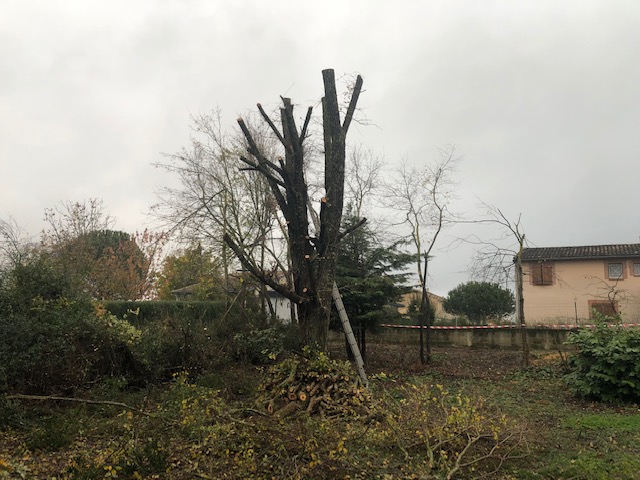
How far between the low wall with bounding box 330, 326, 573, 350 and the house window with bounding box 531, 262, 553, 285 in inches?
589

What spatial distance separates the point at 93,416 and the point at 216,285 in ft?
36.2

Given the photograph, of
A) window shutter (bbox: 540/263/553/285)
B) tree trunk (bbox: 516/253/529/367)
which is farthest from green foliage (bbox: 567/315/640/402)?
window shutter (bbox: 540/263/553/285)

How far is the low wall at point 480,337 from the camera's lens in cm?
1777

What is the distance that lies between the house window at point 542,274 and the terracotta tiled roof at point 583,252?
481 millimetres

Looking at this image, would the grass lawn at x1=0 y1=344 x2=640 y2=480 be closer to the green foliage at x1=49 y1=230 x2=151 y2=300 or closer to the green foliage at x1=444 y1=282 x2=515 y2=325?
the green foliage at x1=49 y1=230 x2=151 y2=300

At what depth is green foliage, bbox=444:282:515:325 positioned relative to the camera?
111 ft

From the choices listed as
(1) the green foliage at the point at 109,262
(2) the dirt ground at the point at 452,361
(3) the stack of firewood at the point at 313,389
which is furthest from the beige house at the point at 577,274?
(3) the stack of firewood at the point at 313,389

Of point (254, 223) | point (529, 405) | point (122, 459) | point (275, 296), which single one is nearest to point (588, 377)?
point (529, 405)

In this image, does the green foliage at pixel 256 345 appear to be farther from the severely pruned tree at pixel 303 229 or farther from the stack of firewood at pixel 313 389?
the stack of firewood at pixel 313 389

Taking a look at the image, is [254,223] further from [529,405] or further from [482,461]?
[482,461]

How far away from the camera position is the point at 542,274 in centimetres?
3216

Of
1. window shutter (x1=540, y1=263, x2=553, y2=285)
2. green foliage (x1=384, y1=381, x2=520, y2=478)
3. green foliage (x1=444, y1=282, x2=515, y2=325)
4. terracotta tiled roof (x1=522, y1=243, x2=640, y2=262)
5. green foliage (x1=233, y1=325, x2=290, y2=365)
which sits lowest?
green foliage (x1=384, y1=381, x2=520, y2=478)

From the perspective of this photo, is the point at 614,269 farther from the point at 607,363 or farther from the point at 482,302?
the point at 607,363

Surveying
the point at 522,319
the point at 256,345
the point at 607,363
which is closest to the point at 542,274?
the point at 522,319
